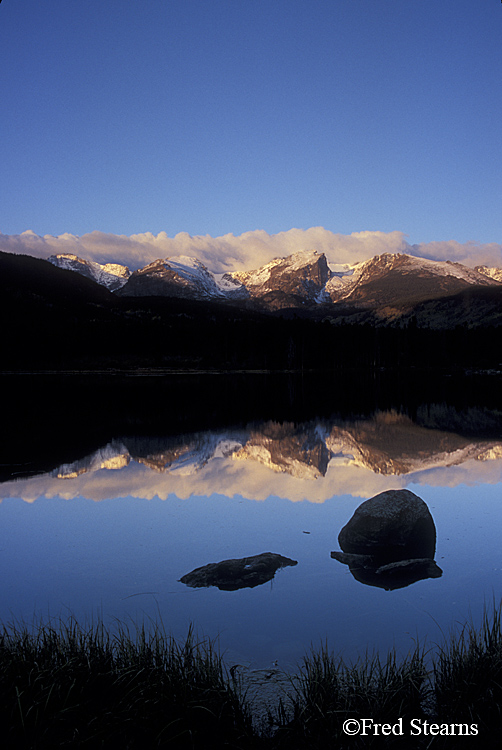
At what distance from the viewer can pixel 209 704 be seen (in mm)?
6914

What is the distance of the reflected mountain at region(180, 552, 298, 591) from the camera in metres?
12.4

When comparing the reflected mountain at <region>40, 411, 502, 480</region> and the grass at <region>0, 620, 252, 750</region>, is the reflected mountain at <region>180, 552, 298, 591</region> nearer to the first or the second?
the grass at <region>0, 620, 252, 750</region>

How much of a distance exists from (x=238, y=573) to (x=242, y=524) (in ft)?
15.1

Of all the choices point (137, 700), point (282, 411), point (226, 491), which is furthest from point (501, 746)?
point (282, 411)

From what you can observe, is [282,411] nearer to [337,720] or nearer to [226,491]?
[226,491]

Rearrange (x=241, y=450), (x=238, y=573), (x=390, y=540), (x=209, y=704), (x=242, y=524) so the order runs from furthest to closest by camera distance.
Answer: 1. (x=241, y=450)
2. (x=242, y=524)
3. (x=390, y=540)
4. (x=238, y=573)
5. (x=209, y=704)

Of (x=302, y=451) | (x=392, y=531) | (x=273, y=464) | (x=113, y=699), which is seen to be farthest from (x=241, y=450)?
(x=113, y=699)

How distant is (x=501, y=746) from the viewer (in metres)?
6.22

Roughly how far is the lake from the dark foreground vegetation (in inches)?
67.3

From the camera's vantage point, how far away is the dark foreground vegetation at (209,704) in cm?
633

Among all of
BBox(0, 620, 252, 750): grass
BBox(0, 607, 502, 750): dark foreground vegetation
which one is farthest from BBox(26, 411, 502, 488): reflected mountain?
BBox(0, 620, 252, 750): grass

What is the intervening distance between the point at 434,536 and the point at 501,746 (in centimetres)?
880

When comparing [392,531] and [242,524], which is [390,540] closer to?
[392,531]

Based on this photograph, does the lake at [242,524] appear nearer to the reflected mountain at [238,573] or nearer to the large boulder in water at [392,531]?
the reflected mountain at [238,573]
